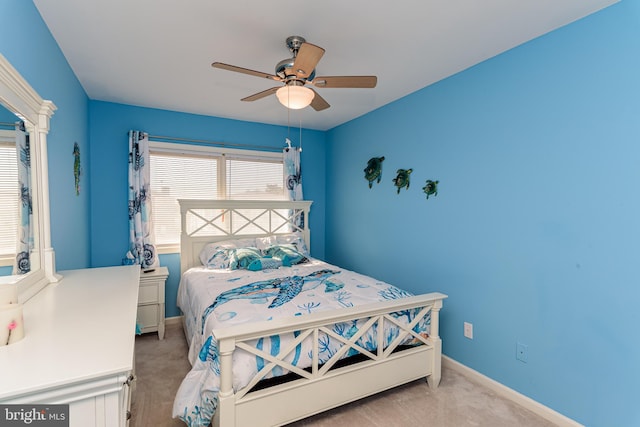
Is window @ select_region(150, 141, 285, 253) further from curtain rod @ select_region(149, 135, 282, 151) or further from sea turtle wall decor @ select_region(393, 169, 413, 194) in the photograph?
sea turtle wall decor @ select_region(393, 169, 413, 194)

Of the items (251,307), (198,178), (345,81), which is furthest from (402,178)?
(198,178)

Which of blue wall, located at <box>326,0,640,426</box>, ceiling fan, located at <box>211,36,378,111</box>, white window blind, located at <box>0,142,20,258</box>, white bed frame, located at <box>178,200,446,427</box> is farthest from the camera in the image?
ceiling fan, located at <box>211,36,378,111</box>

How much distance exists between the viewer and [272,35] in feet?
6.68

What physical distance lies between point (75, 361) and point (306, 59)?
1.69 m

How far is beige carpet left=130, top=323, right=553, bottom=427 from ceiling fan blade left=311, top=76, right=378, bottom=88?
215 centimetres

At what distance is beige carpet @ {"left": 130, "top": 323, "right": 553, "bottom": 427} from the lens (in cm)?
196

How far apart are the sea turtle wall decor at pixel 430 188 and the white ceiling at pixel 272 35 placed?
2.99 feet

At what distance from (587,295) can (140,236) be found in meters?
3.85

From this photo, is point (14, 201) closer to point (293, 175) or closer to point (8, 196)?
point (8, 196)

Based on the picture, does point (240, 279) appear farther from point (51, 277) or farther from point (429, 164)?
point (429, 164)

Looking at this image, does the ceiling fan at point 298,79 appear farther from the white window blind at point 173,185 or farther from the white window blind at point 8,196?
the white window blind at point 173,185

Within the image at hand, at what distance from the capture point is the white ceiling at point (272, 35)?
1776 millimetres

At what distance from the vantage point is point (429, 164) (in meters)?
2.95

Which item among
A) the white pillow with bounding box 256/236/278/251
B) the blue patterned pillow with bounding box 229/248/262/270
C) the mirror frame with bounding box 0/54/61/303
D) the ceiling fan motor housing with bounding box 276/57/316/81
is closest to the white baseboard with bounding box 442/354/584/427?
the blue patterned pillow with bounding box 229/248/262/270
